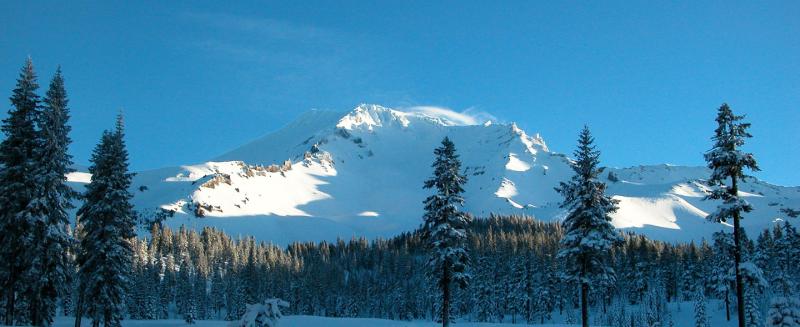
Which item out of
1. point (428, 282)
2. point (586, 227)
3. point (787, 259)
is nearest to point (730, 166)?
point (586, 227)

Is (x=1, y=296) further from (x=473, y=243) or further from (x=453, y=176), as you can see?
(x=473, y=243)

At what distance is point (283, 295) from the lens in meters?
134

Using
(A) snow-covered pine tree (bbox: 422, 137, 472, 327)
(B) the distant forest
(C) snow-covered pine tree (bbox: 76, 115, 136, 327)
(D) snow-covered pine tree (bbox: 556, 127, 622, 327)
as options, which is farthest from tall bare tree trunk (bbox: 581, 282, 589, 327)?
(B) the distant forest

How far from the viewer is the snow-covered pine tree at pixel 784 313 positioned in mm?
19178

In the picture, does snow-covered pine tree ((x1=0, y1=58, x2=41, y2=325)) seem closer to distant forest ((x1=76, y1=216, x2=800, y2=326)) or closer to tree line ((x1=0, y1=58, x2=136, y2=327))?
tree line ((x1=0, y1=58, x2=136, y2=327))

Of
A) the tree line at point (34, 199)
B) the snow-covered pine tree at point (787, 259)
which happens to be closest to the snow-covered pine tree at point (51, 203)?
the tree line at point (34, 199)

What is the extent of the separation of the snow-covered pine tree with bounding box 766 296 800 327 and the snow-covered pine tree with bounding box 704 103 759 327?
9.19 m

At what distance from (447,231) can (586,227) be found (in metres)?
9.00

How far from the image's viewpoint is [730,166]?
29.3 meters

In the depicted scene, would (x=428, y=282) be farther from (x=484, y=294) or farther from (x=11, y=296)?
(x=11, y=296)

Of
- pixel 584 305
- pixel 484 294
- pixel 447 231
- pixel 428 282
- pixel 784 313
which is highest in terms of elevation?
pixel 447 231

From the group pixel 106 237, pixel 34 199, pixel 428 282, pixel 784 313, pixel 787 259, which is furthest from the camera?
pixel 787 259

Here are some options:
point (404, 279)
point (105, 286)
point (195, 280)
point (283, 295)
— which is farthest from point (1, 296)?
point (404, 279)

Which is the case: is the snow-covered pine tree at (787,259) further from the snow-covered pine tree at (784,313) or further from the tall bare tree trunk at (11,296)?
the tall bare tree trunk at (11,296)
